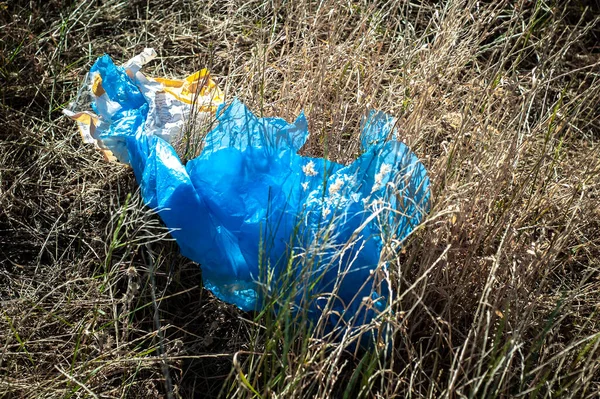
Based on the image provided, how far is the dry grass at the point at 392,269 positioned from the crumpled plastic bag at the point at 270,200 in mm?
65

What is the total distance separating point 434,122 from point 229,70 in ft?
2.24

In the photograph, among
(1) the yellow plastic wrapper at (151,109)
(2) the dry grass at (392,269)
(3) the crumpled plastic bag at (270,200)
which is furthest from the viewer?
(1) the yellow plastic wrapper at (151,109)

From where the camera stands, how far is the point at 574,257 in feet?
6.14

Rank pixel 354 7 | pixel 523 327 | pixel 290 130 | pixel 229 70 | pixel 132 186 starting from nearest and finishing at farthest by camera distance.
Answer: pixel 523 327 < pixel 290 130 < pixel 132 186 < pixel 229 70 < pixel 354 7

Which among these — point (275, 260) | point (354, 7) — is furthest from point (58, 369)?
point (354, 7)

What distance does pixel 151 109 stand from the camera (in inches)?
77.6

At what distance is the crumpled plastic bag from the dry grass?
65 millimetres

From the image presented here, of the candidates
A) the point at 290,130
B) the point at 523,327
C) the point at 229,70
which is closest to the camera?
the point at 523,327

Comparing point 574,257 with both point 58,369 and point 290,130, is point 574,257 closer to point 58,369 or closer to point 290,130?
point 290,130

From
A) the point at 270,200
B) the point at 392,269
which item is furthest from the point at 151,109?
the point at 392,269

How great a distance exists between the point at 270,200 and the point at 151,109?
0.52 metres

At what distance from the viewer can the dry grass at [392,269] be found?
1478 millimetres

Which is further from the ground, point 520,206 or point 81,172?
→ point 520,206

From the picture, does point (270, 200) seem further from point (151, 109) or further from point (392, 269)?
point (151, 109)
